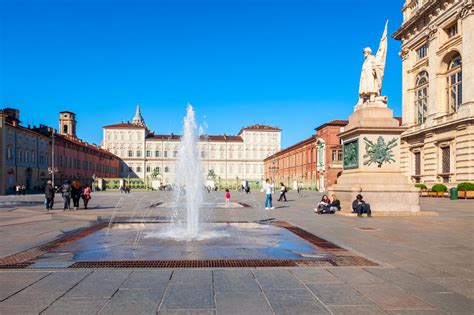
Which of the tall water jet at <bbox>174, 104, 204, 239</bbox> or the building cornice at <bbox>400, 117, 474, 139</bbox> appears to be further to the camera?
the building cornice at <bbox>400, 117, 474, 139</bbox>

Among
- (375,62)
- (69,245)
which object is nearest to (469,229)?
(375,62)

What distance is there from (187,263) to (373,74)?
1463 cm

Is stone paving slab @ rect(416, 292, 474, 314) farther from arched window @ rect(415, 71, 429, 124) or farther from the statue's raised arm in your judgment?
arched window @ rect(415, 71, 429, 124)

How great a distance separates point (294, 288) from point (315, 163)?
74179 mm

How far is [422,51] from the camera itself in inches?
1725

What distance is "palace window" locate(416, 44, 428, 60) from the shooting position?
141 ft

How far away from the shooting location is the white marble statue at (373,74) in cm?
1789

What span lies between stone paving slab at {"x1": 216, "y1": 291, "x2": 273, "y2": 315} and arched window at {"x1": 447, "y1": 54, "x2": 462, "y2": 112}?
128 feet

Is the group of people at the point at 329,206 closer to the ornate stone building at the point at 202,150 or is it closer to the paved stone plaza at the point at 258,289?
the paved stone plaza at the point at 258,289

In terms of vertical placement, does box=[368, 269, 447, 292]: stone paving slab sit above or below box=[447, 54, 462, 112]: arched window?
below

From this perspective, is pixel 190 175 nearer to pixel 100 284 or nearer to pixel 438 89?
pixel 100 284

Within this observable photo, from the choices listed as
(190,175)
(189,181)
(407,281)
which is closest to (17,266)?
(407,281)

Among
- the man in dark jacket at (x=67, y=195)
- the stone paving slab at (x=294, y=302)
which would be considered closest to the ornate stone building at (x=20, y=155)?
the man in dark jacket at (x=67, y=195)

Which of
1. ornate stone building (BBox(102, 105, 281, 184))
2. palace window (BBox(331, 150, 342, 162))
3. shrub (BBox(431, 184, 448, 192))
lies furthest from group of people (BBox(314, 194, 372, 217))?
ornate stone building (BBox(102, 105, 281, 184))
